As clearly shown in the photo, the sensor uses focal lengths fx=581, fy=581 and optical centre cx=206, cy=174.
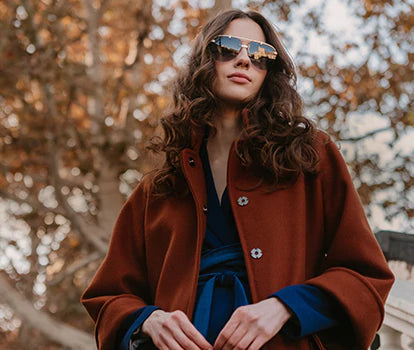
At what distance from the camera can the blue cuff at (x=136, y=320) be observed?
1.89 metres

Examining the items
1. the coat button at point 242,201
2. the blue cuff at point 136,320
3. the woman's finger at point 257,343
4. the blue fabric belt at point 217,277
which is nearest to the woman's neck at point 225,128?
the coat button at point 242,201

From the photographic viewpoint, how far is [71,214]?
7.24 meters

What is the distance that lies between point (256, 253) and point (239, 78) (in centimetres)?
67

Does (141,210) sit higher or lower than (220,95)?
lower

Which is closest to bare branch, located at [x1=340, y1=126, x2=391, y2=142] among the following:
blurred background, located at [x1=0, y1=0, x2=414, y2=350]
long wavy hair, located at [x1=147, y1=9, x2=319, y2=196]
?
blurred background, located at [x1=0, y1=0, x2=414, y2=350]

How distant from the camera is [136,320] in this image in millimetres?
1902

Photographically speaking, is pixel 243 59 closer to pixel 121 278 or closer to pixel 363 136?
pixel 121 278

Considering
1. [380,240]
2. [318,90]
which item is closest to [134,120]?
[318,90]

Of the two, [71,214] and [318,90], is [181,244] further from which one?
[318,90]

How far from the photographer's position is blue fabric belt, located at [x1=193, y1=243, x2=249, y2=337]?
181cm

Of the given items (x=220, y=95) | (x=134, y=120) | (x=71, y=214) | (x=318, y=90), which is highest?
(x=220, y=95)

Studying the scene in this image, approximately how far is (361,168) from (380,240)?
19.5ft

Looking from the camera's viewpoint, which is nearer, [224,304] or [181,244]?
[224,304]

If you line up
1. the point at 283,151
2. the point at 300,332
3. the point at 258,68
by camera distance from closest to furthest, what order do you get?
the point at 300,332, the point at 283,151, the point at 258,68
